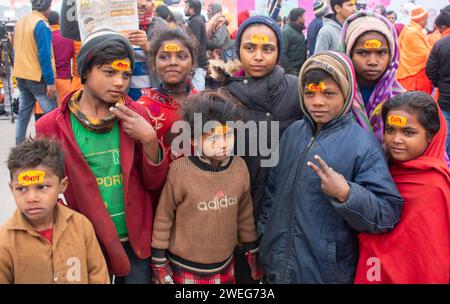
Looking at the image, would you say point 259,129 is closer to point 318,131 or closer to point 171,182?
point 318,131

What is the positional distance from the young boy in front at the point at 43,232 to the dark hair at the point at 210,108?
0.58 m

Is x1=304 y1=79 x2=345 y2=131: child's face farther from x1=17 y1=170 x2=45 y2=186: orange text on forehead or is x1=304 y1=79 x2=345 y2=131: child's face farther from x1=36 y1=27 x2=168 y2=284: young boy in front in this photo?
x1=17 y1=170 x2=45 y2=186: orange text on forehead

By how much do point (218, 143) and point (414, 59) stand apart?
4984mm

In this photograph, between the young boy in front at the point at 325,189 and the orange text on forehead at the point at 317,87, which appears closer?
the young boy in front at the point at 325,189

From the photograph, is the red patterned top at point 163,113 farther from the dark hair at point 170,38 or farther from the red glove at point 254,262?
the red glove at point 254,262

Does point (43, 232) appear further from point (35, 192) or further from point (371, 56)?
point (371, 56)

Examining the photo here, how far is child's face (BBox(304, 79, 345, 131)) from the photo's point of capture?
5.96ft

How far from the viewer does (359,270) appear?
1.79 meters

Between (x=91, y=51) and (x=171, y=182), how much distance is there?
2.20ft

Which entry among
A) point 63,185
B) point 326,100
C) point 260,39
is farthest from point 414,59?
point 63,185

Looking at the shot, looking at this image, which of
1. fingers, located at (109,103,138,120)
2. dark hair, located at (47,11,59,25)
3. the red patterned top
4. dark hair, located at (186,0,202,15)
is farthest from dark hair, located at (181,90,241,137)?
dark hair, located at (186,0,202,15)

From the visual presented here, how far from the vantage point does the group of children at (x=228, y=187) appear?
1.66 metres

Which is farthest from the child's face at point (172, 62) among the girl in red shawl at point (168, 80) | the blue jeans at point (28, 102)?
the blue jeans at point (28, 102)

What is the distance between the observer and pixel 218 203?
1923 mm
